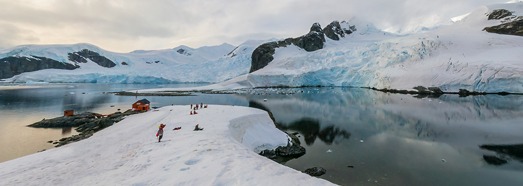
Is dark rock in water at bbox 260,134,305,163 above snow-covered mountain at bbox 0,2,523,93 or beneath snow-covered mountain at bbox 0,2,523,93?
beneath

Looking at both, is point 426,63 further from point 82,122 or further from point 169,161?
point 169,161

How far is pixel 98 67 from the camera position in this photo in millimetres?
181375

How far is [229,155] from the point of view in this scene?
456 inches

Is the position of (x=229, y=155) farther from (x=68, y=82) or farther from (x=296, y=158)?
(x=68, y=82)

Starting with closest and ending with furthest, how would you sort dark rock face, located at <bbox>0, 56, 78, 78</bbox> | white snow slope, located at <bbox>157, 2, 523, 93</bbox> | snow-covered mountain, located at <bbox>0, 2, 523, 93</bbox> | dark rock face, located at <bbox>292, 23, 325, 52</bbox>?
1. white snow slope, located at <bbox>157, 2, 523, 93</bbox>
2. snow-covered mountain, located at <bbox>0, 2, 523, 93</bbox>
3. dark rock face, located at <bbox>292, 23, 325, 52</bbox>
4. dark rock face, located at <bbox>0, 56, 78, 78</bbox>

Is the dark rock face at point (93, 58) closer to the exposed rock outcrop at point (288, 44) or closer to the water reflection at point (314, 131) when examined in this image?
the exposed rock outcrop at point (288, 44)

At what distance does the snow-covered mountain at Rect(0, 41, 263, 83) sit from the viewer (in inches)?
5394

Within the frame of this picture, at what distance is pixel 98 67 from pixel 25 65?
3576 cm

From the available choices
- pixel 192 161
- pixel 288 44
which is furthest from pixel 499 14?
pixel 192 161

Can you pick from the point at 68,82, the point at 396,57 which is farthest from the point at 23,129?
the point at 68,82

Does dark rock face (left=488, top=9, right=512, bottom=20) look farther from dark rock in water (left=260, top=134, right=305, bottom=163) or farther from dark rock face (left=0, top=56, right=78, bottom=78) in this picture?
dark rock face (left=0, top=56, right=78, bottom=78)

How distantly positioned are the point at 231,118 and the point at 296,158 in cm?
564

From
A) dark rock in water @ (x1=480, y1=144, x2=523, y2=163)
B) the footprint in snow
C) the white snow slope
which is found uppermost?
the white snow slope

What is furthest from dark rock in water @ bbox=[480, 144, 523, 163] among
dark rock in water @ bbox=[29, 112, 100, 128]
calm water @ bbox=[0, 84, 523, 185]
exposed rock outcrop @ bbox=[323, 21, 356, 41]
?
exposed rock outcrop @ bbox=[323, 21, 356, 41]
